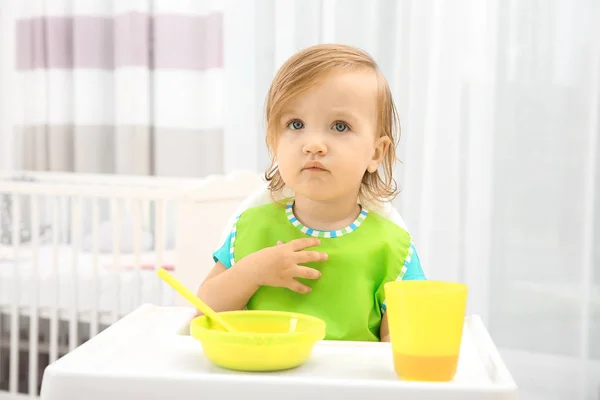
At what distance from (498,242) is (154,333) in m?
1.58

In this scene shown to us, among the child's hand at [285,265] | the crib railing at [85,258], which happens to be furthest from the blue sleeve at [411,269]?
the crib railing at [85,258]

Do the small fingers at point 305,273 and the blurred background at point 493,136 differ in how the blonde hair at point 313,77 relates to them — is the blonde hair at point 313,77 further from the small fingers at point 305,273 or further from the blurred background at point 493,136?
the blurred background at point 493,136

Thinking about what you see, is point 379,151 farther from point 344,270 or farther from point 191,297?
point 191,297

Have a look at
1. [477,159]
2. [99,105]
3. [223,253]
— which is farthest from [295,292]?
[99,105]

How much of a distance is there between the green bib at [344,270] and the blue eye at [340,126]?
0.13 m

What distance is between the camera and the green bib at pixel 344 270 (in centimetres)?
93

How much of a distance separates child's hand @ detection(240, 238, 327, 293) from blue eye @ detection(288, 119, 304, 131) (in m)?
0.14

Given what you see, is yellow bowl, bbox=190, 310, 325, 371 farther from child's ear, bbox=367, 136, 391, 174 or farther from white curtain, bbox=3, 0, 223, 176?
white curtain, bbox=3, 0, 223, 176

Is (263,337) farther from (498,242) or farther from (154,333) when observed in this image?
(498,242)

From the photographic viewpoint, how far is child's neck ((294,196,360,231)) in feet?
3.19

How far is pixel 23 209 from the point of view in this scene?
9.18ft

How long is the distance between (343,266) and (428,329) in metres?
0.30

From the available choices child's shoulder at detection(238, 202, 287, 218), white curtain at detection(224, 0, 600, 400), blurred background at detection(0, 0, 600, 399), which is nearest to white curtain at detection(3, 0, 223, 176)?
blurred background at detection(0, 0, 600, 399)

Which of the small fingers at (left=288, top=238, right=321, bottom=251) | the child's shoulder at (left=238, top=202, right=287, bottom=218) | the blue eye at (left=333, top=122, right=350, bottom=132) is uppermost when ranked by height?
the blue eye at (left=333, top=122, right=350, bottom=132)
